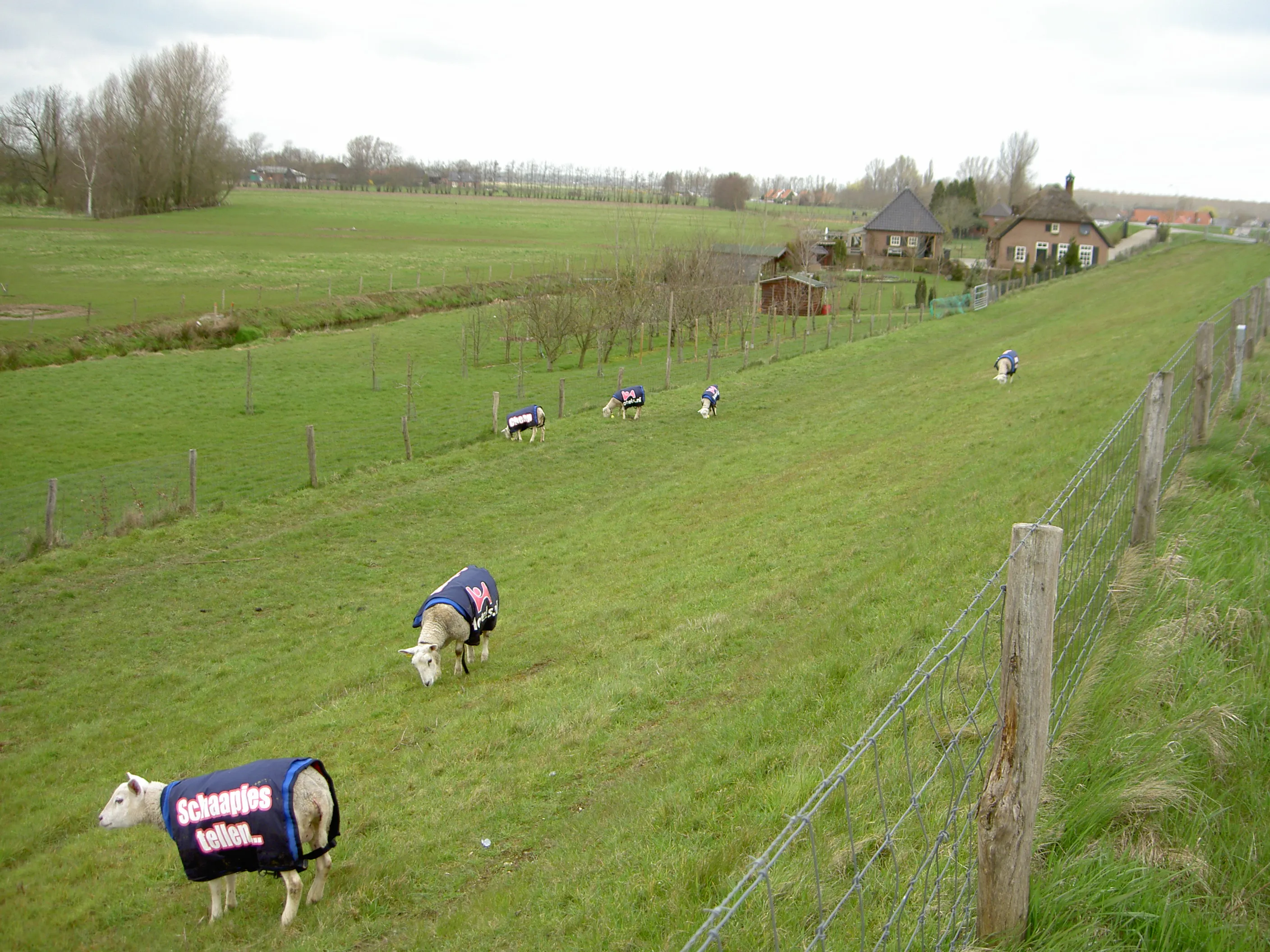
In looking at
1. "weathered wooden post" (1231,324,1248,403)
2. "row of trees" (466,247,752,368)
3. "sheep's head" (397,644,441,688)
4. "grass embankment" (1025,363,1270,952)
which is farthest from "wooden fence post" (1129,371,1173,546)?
"row of trees" (466,247,752,368)

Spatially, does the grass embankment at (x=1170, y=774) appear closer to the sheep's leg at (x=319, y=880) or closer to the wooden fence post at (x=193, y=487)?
the sheep's leg at (x=319, y=880)

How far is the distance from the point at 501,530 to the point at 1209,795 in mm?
17225

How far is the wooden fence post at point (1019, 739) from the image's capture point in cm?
352

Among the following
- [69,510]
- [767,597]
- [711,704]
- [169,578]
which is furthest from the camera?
[69,510]

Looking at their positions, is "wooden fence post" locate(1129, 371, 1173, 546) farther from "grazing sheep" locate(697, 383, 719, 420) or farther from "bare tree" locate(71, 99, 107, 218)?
"bare tree" locate(71, 99, 107, 218)

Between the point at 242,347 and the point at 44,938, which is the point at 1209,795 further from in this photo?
the point at 242,347

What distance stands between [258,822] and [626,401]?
24.1 m

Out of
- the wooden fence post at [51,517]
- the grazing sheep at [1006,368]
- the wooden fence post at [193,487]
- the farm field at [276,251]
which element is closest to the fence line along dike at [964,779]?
the grazing sheep at [1006,368]

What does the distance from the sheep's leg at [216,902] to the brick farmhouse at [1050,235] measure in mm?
83193

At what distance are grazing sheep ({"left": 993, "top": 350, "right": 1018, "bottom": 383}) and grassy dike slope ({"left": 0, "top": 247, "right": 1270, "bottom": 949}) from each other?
22.8 inches

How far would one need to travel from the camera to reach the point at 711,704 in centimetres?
974

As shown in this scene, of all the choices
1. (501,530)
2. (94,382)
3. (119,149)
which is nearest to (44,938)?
(501,530)

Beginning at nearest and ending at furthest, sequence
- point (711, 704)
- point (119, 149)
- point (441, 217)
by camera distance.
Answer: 1. point (711, 704)
2. point (119, 149)
3. point (441, 217)

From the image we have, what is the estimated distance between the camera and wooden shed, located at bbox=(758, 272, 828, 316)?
2505 inches
